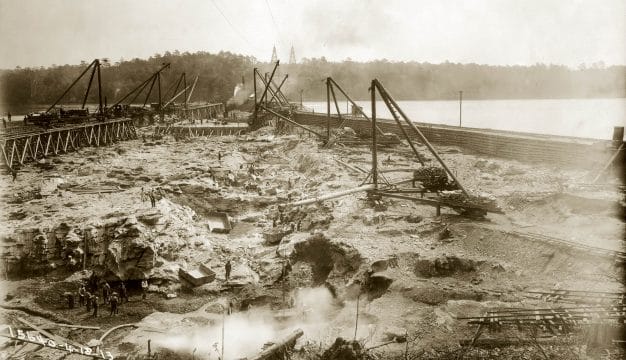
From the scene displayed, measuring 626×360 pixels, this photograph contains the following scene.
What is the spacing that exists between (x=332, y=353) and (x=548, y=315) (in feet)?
13.5

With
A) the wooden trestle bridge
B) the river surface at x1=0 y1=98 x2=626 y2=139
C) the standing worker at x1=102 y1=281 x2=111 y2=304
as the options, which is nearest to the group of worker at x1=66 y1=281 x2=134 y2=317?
the standing worker at x1=102 y1=281 x2=111 y2=304

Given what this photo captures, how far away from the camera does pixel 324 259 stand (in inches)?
533

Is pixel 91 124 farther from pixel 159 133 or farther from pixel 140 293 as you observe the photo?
pixel 140 293

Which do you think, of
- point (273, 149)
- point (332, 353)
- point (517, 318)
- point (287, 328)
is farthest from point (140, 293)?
point (273, 149)

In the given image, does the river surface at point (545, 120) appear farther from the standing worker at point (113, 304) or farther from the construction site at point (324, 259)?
the standing worker at point (113, 304)

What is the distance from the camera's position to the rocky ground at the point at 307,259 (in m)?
9.44

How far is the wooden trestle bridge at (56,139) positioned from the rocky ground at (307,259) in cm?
232

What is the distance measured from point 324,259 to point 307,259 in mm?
698

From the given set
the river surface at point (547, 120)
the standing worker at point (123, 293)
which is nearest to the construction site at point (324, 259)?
the standing worker at point (123, 293)

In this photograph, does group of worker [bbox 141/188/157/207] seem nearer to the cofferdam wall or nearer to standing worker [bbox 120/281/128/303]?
standing worker [bbox 120/281/128/303]

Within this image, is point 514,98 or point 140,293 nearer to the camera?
point 140,293

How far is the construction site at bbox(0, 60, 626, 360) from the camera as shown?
8.47 meters

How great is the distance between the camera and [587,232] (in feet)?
39.2

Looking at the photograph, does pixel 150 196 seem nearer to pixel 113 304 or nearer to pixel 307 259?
pixel 113 304
